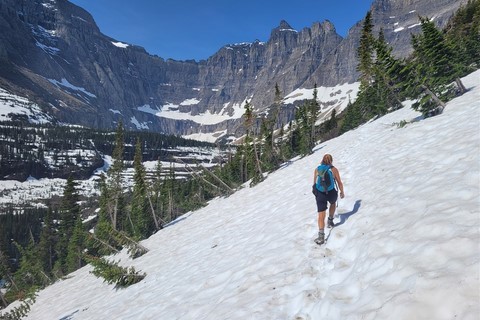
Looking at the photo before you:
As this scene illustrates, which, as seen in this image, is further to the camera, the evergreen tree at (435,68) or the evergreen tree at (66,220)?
the evergreen tree at (66,220)

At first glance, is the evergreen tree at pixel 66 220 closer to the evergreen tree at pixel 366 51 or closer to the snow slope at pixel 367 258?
the snow slope at pixel 367 258

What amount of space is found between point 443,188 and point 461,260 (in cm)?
340

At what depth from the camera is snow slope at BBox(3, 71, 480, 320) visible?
457 cm

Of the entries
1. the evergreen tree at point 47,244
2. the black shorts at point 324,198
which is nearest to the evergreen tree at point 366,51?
the black shorts at point 324,198

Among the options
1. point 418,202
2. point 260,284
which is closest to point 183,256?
point 260,284

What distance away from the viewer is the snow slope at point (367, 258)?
4.57 m

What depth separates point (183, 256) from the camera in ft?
55.4

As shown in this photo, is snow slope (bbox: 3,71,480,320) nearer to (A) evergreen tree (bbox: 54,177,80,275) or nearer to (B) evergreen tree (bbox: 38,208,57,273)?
(A) evergreen tree (bbox: 54,177,80,275)

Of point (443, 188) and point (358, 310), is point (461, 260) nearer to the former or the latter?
point (358, 310)

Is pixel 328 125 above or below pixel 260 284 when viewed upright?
above

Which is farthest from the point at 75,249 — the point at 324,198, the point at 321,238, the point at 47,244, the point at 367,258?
the point at 367,258

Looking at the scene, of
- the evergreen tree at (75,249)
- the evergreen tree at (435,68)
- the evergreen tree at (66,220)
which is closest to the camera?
the evergreen tree at (435,68)

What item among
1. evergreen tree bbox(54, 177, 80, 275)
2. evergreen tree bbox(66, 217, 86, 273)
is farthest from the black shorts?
evergreen tree bbox(54, 177, 80, 275)

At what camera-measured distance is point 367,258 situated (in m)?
6.44
